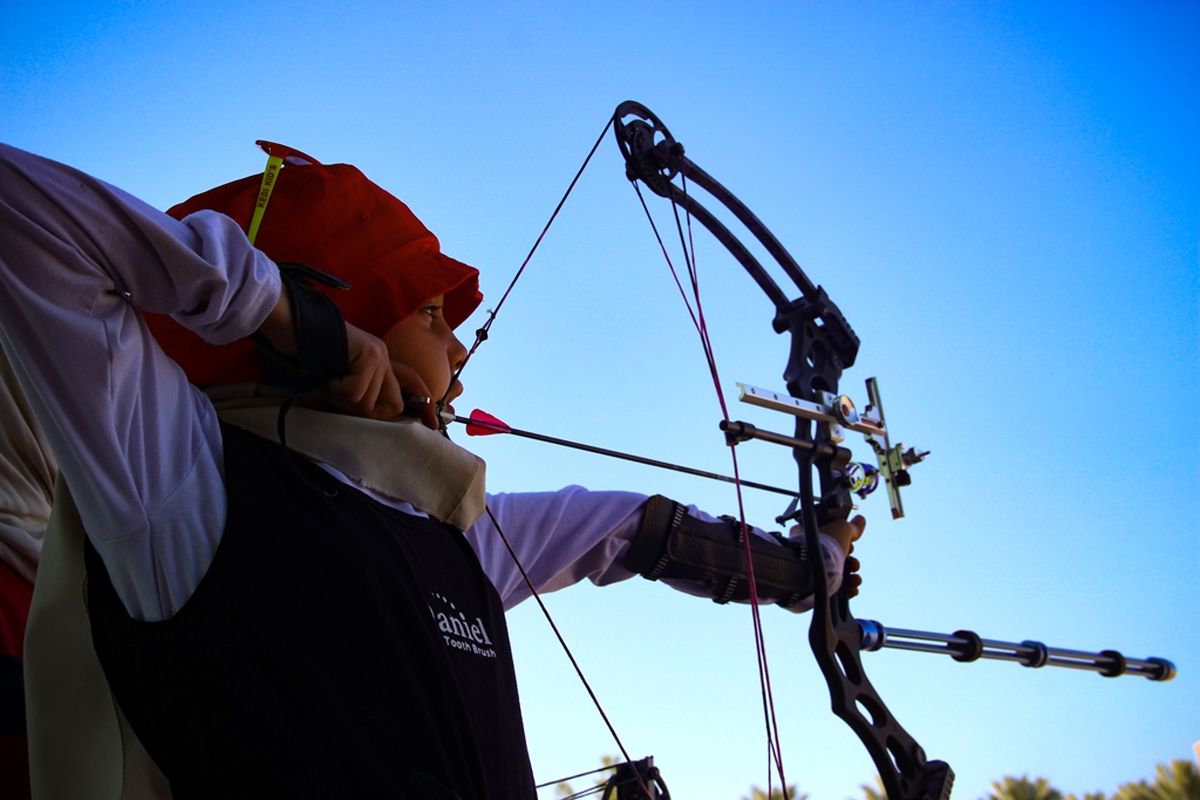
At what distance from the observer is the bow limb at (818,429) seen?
1752 millimetres

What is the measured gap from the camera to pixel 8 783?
1.23 m

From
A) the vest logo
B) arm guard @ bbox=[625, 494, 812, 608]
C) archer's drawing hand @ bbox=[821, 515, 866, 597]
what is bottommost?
the vest logo

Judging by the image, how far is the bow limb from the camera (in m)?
1.75

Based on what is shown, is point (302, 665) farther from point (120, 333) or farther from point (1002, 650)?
point (1002, 650)

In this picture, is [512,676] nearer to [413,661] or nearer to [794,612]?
[413,661]

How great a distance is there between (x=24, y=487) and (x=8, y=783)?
498 mm

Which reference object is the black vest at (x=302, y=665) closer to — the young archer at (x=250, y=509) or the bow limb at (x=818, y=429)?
the young archer at (x=250, y=509)

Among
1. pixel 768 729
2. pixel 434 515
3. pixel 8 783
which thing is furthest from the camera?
pixel 768 729

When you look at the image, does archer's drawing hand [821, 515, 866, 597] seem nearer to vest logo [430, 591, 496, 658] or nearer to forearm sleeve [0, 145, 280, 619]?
vest logo [430, 591, 496, 658]

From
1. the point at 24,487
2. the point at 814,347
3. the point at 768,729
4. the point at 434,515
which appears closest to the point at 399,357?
the point at 434,515

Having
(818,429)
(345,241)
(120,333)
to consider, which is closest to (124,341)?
(120,333)

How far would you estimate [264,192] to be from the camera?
144 cm

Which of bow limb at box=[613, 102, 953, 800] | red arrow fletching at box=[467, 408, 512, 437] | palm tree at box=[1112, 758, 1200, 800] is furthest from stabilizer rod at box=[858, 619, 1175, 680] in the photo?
palm tree at box=[1112, 758, 1200, 800]

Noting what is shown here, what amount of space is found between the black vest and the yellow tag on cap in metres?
0.32
